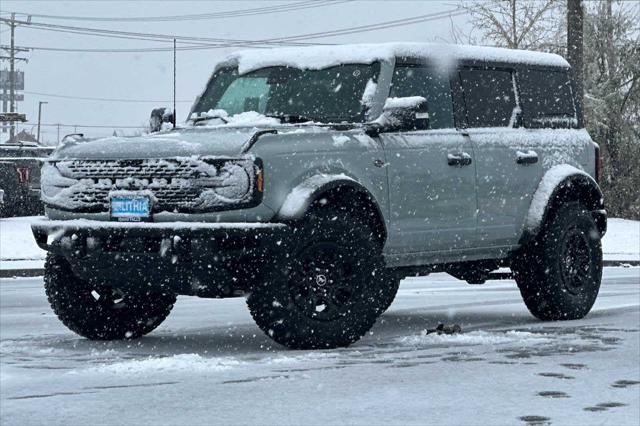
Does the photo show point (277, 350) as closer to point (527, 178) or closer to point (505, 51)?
point (527, 178)

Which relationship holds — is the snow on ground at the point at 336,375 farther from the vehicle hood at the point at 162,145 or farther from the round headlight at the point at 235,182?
the vehicle hood at the point at 162,145

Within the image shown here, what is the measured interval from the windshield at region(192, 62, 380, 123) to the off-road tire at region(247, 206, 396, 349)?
0.93 m

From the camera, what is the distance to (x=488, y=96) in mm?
11250

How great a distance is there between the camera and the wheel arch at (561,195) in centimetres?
1120

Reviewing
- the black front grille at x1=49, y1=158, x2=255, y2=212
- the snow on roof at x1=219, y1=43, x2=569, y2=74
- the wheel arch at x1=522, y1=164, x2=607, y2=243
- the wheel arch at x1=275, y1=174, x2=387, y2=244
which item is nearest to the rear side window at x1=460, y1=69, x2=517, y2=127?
the snow on roof at x1=219, y1=43, x2=569, y2=74

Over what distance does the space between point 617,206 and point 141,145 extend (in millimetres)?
33461

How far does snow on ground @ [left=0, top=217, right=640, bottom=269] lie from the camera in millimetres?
21656

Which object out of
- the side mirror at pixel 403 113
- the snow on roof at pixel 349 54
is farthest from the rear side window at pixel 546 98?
the side mirror at pixel 403 113

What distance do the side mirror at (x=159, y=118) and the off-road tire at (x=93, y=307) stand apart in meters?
1.46

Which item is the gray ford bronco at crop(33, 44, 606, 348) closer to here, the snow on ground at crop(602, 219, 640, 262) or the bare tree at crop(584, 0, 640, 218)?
the snow on ground at crop(602, 219, 640, 262)

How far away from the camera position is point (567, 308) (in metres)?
11.5

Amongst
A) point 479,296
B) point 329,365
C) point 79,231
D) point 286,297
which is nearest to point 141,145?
point 79,231

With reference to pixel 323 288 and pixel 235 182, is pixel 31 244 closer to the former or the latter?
pixel 323 288

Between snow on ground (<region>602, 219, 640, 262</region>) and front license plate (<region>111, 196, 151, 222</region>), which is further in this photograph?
snow on ground (<region>602, 219, 640, 262</region>)
